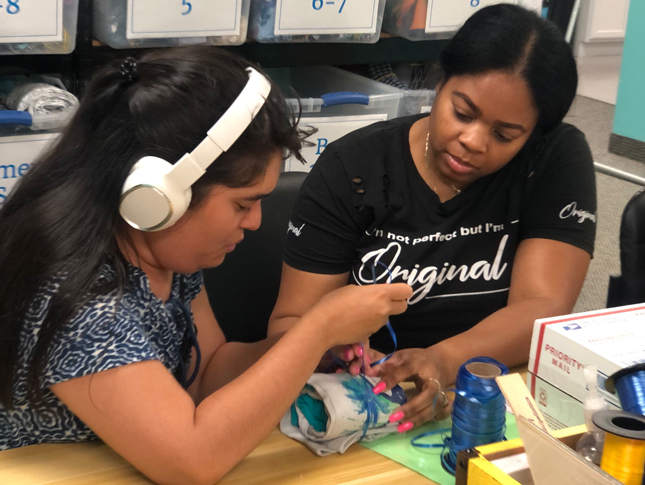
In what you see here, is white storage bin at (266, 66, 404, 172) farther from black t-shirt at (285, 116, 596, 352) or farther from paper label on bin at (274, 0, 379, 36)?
black t-shirt at (285, 116, 596, 352)

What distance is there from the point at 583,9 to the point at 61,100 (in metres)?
4.68

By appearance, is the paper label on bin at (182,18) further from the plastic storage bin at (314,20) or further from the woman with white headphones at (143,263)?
the woman with white headphones at (143,263)

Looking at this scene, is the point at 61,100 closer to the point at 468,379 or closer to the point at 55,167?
the point at 55,167

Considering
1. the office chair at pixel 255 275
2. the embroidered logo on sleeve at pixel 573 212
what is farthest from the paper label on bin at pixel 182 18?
the embroidered logo on sleeve at pixel 573 212

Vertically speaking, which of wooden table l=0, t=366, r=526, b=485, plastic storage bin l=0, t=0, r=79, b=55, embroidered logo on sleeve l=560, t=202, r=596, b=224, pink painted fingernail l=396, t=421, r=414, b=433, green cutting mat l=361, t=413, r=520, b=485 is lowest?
wooden table l=0, t=366, r=526, b=485

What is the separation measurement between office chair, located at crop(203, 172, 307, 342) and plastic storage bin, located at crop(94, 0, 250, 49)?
443mm

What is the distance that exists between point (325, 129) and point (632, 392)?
1.33 meters

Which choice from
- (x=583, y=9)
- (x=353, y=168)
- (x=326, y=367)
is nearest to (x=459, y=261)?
(x=353, y=168)

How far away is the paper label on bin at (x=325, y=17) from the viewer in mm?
1734

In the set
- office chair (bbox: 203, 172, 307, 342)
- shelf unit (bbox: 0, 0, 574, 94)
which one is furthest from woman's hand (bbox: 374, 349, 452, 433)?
shelf unit (bbox: 0, 0, 574, 94)

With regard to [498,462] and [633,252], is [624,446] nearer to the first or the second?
[498,462]

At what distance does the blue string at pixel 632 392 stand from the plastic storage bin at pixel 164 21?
1.23 metres

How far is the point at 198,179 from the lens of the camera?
2.97 feet

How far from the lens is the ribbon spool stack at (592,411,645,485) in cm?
65
